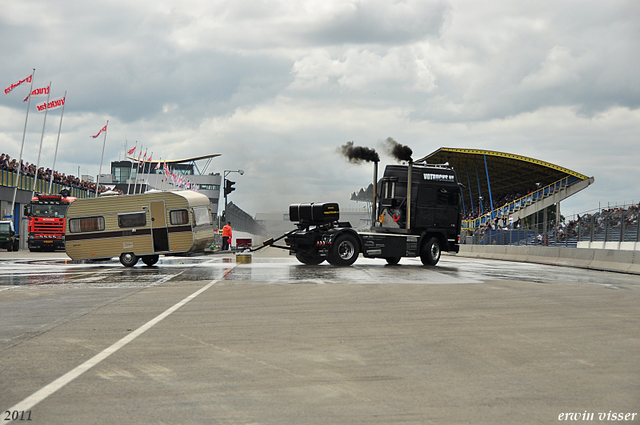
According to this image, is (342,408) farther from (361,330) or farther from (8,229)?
(8,229)

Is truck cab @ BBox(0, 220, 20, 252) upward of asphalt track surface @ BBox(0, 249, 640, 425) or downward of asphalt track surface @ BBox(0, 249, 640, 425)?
upward

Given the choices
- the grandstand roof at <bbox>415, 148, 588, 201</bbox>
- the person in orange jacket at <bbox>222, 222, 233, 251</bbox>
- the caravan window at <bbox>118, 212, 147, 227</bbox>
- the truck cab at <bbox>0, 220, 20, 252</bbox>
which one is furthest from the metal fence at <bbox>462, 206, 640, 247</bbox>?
the truck cab at <bbox>0, 220, 20, 252</bbox>

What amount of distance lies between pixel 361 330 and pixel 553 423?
13.6ft

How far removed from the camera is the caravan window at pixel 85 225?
877 inches

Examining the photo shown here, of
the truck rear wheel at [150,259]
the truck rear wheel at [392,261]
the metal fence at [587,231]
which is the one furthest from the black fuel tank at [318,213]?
the metal fence at [587,231]

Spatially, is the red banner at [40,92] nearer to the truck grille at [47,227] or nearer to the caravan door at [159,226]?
the truck grille at [47,227]

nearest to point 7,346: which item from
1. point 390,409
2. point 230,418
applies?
point 230,418

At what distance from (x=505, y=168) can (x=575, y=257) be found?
4655 cm

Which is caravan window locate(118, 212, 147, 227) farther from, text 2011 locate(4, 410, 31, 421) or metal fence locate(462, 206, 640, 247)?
text 2011 locate(4, 410, 31, 421)

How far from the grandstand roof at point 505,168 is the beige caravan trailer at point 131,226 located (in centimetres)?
4492

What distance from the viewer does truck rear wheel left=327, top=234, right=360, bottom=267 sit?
2142 centimetres

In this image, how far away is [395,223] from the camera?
22438 mm

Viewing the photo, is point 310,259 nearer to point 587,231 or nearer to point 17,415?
point 587,231

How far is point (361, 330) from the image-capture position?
8.62 metres
